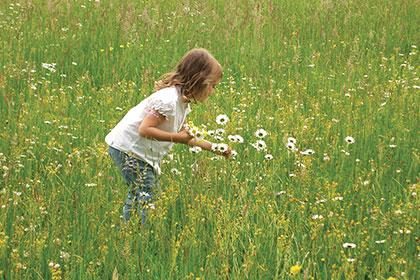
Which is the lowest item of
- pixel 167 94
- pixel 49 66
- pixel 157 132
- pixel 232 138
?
pixel 49 66

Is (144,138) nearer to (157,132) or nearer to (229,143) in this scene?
(157,132)

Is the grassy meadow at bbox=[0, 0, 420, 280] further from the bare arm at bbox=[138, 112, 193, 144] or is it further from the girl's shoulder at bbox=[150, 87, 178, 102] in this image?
the girl's shoulder at bbox=[150, 87, 178, 102]

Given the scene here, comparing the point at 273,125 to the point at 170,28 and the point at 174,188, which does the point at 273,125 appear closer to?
the point at 174,188

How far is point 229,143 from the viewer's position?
13.9 ft

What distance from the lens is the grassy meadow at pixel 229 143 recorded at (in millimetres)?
3064

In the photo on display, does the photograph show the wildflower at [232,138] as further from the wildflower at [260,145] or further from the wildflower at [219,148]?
the wildflower at [219,148]

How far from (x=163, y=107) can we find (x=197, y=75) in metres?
0.24

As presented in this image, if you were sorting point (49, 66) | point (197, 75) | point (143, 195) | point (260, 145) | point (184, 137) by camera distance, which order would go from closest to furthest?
point (143, 195) < point (184, 137) < point (197, 75) < point (260, 145) < point (49, 66)

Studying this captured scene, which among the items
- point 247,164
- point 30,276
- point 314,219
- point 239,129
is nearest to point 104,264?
point 30,276

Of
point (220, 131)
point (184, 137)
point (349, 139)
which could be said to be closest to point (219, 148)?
point (184, 137)

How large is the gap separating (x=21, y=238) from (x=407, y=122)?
2663 millimetres

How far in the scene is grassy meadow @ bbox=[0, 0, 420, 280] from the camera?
306 cm

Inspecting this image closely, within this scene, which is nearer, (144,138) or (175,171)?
(144,138)

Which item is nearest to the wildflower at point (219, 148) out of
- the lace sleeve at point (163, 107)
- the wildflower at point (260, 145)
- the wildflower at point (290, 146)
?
the lace sleeve at point (163, 107)
